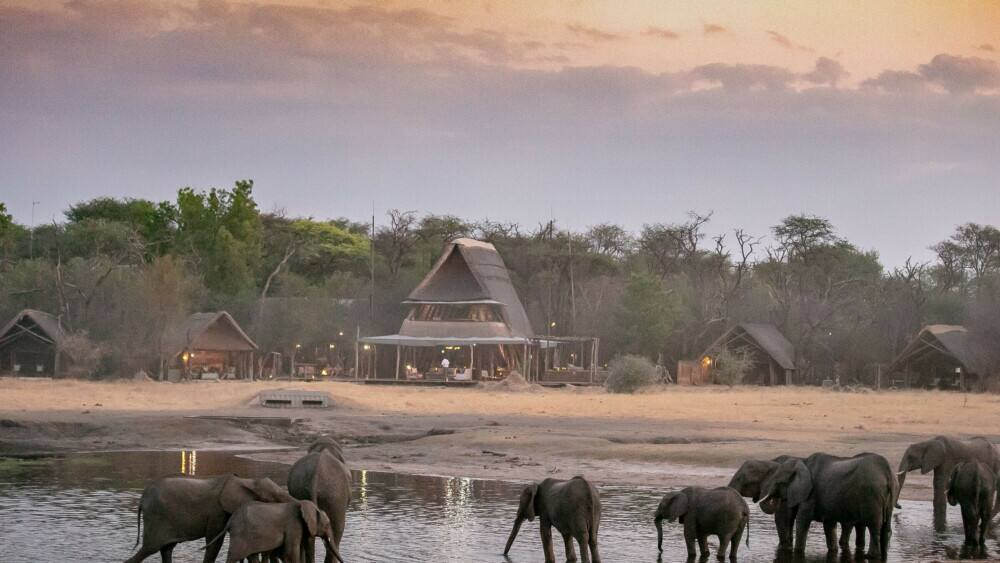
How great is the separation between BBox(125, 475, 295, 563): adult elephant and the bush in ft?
149

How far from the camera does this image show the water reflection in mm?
17109

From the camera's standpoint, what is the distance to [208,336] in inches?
2859

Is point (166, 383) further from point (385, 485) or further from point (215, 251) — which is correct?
point (385, 485)

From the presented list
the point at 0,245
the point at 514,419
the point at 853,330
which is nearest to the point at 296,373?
the point at 0,245

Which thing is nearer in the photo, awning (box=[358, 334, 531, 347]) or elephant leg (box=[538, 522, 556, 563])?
elephant leg (box=[538, 522, 556, 563])

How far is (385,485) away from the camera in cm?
2506

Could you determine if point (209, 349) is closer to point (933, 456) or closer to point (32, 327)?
point (32, 327)

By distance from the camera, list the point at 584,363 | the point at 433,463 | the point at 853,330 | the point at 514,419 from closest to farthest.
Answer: the point at 433,463 < the point at 514,419 < the point at 853,330 < the point at 584,363

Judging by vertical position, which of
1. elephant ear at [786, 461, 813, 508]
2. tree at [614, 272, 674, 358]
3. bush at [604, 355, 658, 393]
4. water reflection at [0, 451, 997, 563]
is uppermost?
tree at [614, 272, 674, 358]

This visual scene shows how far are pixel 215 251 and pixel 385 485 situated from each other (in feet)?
217

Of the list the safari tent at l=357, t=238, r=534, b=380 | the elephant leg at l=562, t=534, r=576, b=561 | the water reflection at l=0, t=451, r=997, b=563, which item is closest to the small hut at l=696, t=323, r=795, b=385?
the safari tent at l=357, t=238, r=534, b=380

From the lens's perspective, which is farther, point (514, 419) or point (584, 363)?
point (584, 363)

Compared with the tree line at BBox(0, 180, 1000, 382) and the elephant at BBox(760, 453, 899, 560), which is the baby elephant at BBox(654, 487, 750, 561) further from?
the tree line at BBox(0, 180, 1000, 382)

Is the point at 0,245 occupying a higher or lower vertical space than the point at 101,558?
higher
